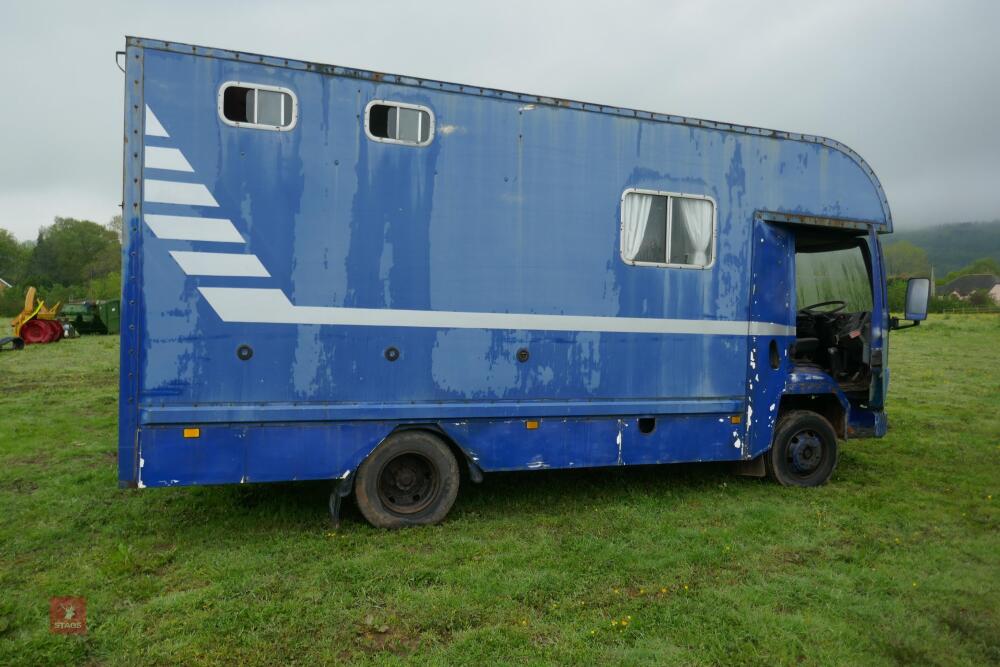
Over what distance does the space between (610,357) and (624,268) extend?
2.66 ft

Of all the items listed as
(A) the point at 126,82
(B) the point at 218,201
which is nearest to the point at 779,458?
(B) the point at 218,201

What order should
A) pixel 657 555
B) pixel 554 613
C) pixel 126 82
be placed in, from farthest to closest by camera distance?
1. pixel 657 555
2. pixel 126 82
3. pixel 554 613

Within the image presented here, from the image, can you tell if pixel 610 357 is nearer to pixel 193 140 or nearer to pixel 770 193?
pixel 770 193

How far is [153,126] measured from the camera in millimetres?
4637

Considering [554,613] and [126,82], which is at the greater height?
[126,82]

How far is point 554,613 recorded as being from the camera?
4051mm

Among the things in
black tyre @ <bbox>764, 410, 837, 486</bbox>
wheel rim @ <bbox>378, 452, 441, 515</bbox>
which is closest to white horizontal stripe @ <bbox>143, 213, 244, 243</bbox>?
wheel rim @ <bbox>378, 452, 441, 515</bbox>

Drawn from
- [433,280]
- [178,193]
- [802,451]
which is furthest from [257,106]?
[802,451]

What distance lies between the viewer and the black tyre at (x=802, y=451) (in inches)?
267

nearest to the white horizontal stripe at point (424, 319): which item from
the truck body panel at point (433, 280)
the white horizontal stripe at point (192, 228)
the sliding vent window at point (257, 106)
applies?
the truck body panel at point (433, 280)

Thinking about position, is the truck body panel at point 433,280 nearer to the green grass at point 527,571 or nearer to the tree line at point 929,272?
the green grass at point 527,571

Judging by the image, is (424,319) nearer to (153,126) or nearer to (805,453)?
(153,126)

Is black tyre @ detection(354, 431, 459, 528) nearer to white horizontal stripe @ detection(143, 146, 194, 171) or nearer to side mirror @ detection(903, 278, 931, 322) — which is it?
white horizontal stripe @ detection(143, 146, 194, 171)

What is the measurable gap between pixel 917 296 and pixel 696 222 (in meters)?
2.82
